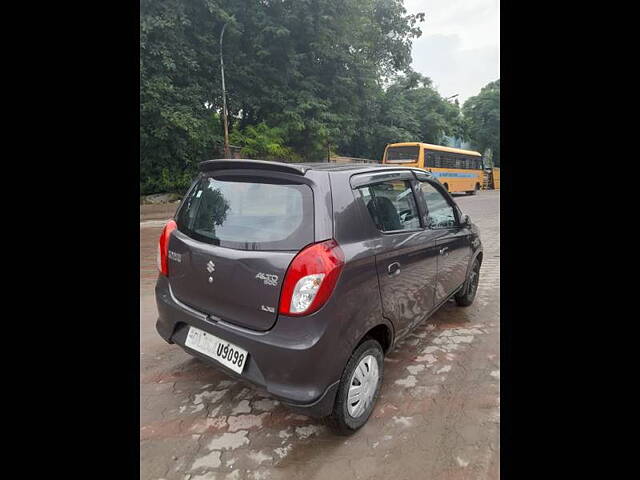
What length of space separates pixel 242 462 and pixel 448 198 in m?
2.67

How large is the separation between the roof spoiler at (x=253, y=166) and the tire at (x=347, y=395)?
1.06 meters

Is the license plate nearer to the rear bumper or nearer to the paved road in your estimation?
the rear bumper

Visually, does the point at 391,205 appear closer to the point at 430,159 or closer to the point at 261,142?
the point at 261,142

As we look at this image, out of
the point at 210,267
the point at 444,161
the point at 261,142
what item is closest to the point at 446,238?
the point at 210,267

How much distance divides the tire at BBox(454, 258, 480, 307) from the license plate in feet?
8.89

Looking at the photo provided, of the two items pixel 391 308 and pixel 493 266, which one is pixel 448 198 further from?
pixel 493 266

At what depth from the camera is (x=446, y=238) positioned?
3025 millimetres

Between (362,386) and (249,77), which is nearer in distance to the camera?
(362,386)

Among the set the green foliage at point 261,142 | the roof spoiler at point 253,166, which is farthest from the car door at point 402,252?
the green foliage at point 261,142

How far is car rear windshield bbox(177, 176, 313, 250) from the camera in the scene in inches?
75.1

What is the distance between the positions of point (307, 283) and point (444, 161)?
19.9 m

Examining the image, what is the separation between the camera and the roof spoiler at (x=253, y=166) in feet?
6.62

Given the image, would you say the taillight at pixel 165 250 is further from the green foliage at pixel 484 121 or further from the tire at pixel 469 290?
the green foliage at pixel 484 121
